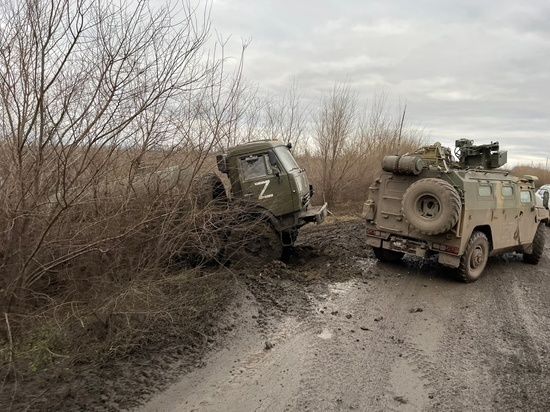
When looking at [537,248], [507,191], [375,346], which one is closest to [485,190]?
[507,191]

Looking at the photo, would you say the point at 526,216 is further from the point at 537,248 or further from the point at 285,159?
the point at 285,159

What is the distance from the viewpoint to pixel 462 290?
6.55 meters

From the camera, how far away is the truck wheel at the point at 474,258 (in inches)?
264

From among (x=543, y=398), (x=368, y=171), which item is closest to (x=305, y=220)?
(x=543, y=398)

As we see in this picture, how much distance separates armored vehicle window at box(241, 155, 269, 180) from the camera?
7.27m

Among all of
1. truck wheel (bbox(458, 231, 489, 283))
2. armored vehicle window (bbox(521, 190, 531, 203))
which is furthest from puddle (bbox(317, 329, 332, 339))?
armored vehicle window (bbox(521, 190, 531, 203))

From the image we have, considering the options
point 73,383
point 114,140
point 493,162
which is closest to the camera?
point 73,383

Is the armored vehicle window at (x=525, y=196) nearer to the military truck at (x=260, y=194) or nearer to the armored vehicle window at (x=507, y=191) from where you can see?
the armored vehicle window at (x=507, y=191)

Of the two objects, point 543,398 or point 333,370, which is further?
point 333,370

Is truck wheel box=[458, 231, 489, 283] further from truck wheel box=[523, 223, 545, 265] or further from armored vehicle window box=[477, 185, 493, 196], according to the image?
truck wheel box=[523, 223, 545, 265]

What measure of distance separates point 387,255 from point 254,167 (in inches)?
120

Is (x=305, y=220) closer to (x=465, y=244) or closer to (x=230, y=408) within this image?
(x=465, y=244)

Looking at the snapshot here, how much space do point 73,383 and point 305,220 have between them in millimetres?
5041

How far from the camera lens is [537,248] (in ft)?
27.5
